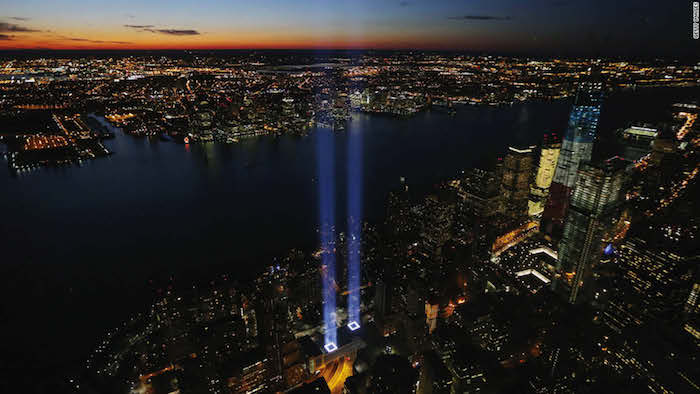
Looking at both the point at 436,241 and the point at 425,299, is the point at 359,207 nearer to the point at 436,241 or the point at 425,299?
the point at 436,241

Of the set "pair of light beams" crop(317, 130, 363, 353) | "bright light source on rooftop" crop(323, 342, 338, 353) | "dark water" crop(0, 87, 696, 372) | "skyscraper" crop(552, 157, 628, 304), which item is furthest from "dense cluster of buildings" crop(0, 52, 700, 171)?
"bright light source on rooftop" crop(323, 342, 338, 353)

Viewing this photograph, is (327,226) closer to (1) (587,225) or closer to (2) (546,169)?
(1) (587,225)

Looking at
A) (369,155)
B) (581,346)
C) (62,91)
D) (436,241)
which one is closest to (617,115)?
(369,155)

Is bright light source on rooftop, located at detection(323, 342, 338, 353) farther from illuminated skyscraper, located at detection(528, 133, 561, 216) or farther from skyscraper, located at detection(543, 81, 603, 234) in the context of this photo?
illuminated skyscraper, located at detection(528, 133, 561, 216)

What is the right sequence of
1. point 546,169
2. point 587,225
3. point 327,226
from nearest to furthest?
A: 1. point 587,225
2. point 327,226
3. point 546,169

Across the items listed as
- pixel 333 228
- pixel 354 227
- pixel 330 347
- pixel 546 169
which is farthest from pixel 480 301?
pixel 546 169

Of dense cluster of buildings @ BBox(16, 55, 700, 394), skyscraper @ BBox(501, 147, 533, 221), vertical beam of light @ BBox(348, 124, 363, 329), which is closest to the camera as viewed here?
dense cluster of buildings @ BBox(16, 55, 700, 394)

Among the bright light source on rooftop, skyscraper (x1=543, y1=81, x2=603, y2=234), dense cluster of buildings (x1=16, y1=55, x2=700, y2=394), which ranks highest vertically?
skyscraper (x1=543, y1=81, x2=603, y2=234)
